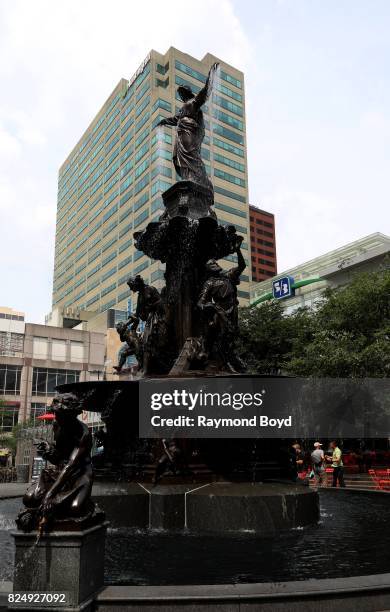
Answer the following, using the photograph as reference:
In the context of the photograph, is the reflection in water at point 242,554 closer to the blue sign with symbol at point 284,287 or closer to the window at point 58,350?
the window at point 58,350

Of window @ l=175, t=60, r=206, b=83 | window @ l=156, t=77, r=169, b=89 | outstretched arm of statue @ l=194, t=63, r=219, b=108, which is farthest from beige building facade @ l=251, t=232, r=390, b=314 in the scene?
window @ l=175, t=60, r=206, b=83

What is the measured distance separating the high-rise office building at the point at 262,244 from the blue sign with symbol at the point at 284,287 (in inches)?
2638

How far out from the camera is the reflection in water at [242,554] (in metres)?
5.80

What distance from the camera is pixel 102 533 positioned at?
16.5 ft

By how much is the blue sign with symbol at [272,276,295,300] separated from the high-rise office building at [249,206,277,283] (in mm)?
67014

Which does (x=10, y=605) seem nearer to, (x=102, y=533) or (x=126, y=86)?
(x=102, y=533)

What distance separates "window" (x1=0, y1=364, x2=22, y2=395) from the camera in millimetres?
60562

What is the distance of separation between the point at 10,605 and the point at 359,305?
2668cm

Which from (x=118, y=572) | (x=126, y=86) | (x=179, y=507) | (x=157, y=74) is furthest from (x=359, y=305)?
(x=126, y=86)

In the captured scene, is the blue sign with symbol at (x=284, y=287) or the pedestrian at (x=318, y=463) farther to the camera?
the blue sign with symbol at (x=284, y=287)

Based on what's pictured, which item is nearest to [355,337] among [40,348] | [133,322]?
[133,322]

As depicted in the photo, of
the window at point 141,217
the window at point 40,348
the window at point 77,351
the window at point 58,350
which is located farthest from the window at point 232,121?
the window at point 40,348

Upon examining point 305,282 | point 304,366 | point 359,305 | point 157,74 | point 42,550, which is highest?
point 157,74

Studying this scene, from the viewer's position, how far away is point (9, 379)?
201 ft
